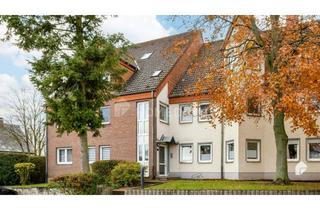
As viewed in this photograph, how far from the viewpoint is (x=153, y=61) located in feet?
26.2

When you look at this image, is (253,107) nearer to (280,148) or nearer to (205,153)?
(280,148)

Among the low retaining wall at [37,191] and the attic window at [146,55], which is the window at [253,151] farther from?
the low retaining wall at [37,191]

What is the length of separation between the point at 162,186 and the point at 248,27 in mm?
2332

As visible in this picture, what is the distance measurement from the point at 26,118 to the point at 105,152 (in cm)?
112

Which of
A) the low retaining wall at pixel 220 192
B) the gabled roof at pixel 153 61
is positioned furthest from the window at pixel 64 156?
the gabled roof at pixel 153 61

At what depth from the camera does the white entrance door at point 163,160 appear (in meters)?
7.71

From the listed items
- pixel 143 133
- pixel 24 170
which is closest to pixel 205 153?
pixel 143 133

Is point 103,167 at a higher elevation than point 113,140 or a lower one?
lower

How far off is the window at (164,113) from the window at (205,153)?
64cm

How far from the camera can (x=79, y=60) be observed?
7.14 meters
